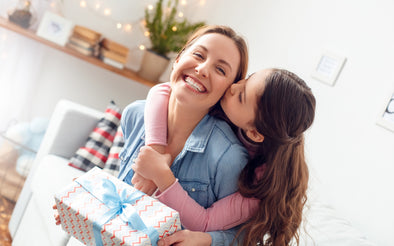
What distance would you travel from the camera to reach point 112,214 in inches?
36.9

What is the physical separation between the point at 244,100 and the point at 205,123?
161mm

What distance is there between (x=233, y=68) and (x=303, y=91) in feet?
0.73

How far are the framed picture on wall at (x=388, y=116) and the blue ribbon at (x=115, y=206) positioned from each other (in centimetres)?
122

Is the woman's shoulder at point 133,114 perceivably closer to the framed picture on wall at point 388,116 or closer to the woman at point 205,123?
the woman at point 205,123

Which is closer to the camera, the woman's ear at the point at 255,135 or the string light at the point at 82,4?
the woman's ear at the point at 255,135

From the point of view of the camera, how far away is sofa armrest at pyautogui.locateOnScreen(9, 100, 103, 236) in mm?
2028

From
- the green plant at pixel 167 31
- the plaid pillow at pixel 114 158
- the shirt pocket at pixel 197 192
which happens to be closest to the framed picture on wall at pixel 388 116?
the shirt pocket at pixel 197 192

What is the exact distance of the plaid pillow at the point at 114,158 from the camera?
78.0 inches

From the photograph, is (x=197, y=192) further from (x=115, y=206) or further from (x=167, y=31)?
(x=167, y=31)

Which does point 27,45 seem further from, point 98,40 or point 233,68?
point 233,68

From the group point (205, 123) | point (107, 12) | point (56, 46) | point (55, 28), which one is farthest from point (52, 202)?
point (107, 12)

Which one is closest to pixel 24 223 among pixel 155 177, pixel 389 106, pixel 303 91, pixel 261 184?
pixel 155 177

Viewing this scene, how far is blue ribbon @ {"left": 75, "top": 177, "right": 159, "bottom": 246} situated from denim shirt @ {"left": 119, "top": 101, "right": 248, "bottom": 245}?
206 mm

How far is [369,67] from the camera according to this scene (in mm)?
1863
